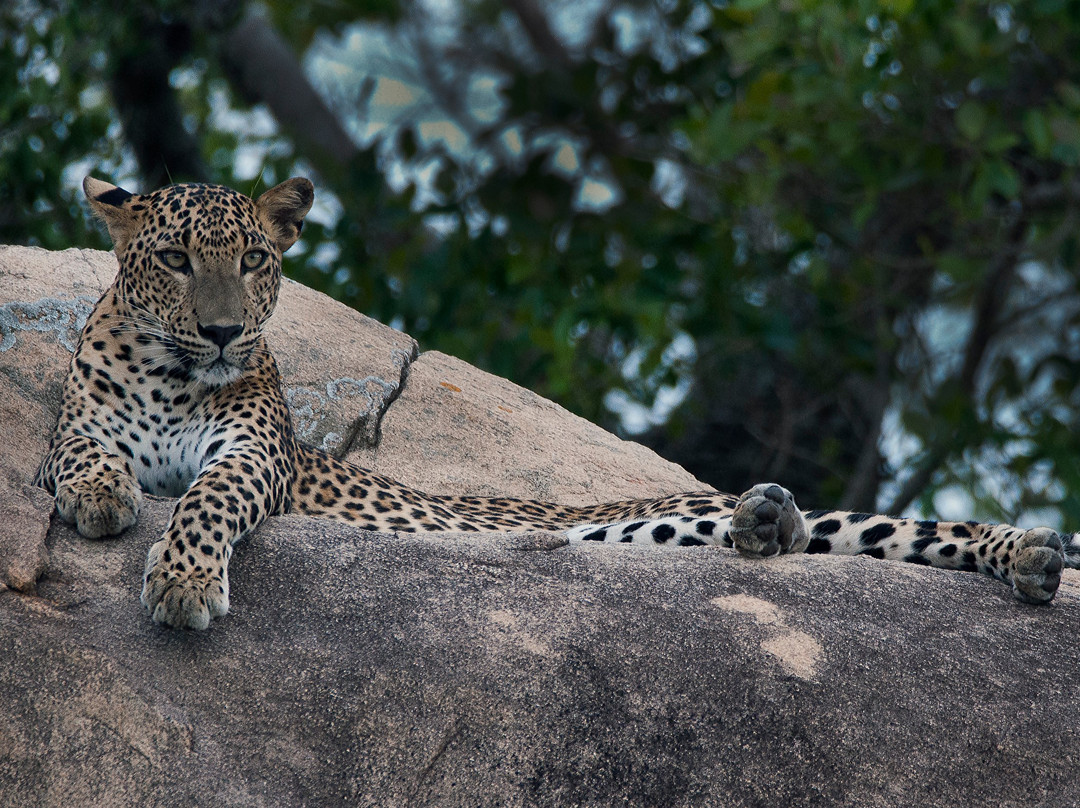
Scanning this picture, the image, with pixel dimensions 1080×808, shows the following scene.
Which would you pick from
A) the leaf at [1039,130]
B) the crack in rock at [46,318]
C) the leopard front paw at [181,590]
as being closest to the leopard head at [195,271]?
the leopard front paw at [181,590]

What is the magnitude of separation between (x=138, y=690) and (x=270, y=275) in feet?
7.89

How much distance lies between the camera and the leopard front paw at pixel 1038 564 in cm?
545

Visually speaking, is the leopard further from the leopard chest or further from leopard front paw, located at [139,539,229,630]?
leopard front paw, located at [139,539,229,630]

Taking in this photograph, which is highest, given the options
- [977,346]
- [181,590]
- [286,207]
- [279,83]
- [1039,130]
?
[1039,130]

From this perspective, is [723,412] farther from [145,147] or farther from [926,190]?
[145,147]

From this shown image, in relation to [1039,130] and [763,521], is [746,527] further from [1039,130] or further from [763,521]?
[1039,130]

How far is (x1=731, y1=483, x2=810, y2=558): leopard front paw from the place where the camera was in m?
5.61

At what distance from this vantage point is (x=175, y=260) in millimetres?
6062

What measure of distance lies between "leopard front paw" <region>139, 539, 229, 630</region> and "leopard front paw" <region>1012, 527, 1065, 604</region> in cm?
313

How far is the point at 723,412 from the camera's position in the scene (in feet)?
50.1

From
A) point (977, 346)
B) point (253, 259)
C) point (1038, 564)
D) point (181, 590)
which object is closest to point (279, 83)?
point (977, 346)

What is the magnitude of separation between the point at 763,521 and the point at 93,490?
2681 millimetres

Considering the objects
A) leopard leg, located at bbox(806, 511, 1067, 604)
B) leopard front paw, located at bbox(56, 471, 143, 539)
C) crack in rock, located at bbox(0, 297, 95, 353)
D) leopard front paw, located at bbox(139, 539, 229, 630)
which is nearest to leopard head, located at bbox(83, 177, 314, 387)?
leopard front paw, located at bbox(56, 471, 143, 539)

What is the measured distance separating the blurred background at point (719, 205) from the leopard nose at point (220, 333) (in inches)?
197
